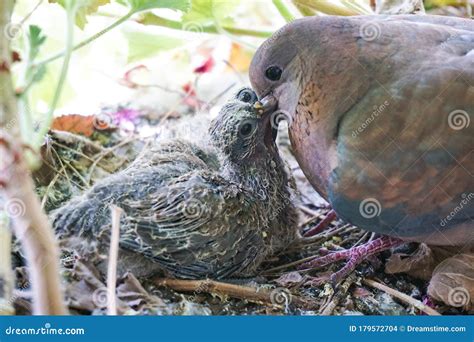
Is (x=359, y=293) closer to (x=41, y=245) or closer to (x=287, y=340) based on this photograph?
(x=287, y=340)

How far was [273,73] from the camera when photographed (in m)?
1.27

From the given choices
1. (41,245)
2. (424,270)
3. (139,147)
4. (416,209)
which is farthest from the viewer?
(139,147)

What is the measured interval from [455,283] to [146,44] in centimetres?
83

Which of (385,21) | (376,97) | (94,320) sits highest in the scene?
(385,21)

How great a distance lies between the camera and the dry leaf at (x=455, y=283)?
119cm

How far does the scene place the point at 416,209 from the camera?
3.82 ft

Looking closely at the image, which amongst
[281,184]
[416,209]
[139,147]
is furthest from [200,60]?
[416,209]

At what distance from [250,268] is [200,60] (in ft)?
2.30

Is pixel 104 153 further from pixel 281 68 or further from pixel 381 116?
pixel 381 116

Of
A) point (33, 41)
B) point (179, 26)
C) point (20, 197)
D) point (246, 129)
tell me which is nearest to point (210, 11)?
point (179, 26)

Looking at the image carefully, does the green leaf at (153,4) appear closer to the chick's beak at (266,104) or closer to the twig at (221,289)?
the chick's beak at (266,104)

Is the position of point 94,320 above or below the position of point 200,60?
below

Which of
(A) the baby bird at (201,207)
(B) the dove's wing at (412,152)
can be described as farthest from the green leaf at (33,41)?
(B) the dove's wing at (412,152)

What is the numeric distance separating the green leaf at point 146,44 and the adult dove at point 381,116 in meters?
0.27
